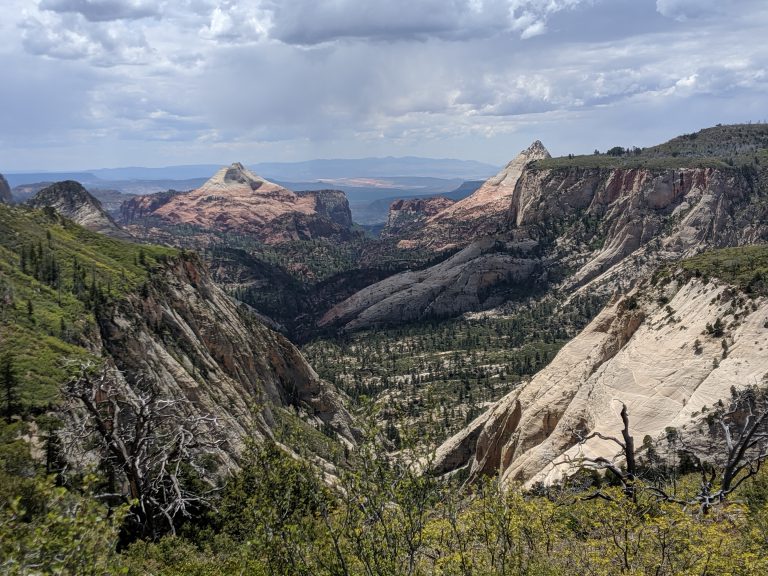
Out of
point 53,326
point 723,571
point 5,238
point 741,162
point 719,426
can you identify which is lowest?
point 719,426

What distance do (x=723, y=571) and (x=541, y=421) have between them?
1142 inches

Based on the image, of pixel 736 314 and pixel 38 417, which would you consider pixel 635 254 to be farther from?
pixel 38 417

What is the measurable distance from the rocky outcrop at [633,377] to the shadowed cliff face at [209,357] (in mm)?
18294

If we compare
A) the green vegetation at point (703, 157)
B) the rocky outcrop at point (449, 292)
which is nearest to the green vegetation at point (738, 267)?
the rocky outcrop at point (449, 292)

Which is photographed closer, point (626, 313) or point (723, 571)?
point (723, 571)

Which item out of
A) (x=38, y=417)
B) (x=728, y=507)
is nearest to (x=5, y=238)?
(x=38, y=417)

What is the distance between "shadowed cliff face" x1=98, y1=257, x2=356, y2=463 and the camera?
4066cm

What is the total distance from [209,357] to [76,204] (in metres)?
144

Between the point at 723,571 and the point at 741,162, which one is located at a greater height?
the point at 741,162

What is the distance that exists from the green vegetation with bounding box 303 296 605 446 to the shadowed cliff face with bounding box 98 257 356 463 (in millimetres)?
17194

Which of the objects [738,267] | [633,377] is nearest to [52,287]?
[633,377]

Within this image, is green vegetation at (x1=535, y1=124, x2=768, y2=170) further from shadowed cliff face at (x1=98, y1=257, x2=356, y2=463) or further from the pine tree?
the pine tree

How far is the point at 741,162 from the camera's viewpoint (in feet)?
529

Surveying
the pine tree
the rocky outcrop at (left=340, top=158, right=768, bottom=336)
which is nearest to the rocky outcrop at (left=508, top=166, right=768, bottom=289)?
the rocky outcrop at (left=340, top=158, right=768, bottom=336)
